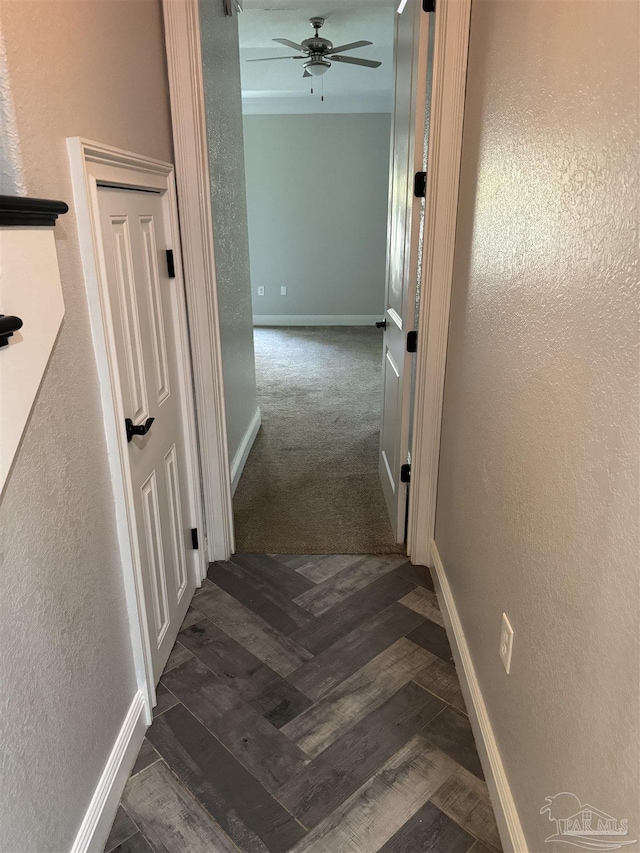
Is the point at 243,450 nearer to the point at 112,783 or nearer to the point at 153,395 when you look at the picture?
the point at 153,395

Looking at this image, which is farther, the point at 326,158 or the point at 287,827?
the point at 326,158

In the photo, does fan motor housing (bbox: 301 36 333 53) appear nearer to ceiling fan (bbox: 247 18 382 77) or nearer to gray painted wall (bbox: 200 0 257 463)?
ceiling fan (bbox: 247 18 382 77)

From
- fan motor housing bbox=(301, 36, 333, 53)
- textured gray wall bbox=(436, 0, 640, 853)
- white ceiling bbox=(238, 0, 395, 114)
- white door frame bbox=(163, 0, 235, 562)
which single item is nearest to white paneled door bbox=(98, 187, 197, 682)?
white door frame bbox=(163, 0, 235, 562)

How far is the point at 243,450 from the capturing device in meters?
3.72

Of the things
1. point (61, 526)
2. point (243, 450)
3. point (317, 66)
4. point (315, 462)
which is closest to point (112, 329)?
point (61, 526)

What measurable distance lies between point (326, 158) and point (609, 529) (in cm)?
727

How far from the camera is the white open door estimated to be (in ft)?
7.20

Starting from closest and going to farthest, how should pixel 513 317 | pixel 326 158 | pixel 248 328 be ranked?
pixel 513 317 < pixel 248 328 < pixel 326 158

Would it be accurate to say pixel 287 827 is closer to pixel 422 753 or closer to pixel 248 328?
pixel 422 753

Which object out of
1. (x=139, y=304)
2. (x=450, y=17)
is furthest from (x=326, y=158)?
(x=139, y=304)

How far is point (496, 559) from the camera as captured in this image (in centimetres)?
160

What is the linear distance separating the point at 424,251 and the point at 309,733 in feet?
5.63

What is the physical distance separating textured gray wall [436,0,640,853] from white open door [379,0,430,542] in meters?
0.35

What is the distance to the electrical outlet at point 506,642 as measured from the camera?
4.79ft
